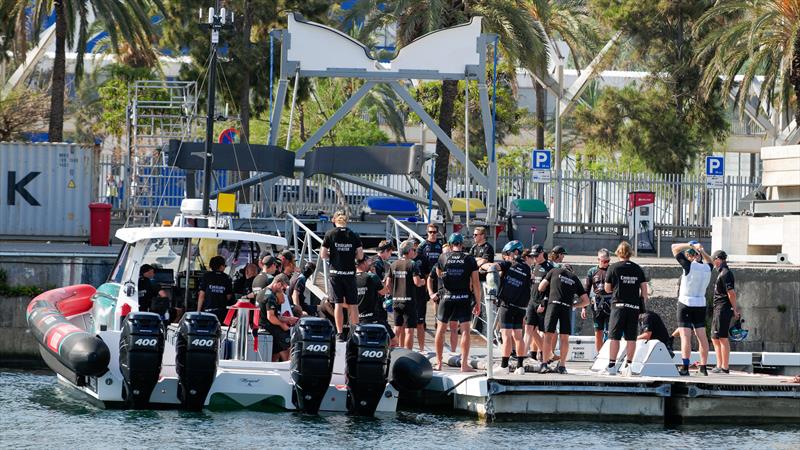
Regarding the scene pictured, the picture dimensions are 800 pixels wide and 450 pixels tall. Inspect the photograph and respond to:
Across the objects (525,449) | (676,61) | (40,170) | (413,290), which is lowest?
(525,449)

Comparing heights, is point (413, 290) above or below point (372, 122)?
below

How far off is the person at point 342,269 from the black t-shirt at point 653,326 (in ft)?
11.8

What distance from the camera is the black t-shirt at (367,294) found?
1858 cm

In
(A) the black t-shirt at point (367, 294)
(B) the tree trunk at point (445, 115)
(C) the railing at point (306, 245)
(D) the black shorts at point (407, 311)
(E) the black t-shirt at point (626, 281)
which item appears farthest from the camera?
(B) the tree trunk at point (445, 115)

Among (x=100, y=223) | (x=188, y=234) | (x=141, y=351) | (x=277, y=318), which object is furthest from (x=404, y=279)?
(x=100, y=223)

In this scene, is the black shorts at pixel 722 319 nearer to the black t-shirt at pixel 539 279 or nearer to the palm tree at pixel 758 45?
the black t-shirt at pixel 539 279

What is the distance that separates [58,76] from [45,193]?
357 centimetres

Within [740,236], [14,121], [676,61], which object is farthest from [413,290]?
[676,61]

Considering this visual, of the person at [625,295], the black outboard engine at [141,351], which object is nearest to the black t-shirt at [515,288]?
the person at [625,295]

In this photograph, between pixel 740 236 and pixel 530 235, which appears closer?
pixel 740 236

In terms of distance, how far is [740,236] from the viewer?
88.4 feet

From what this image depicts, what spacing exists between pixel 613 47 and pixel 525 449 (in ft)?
96.7

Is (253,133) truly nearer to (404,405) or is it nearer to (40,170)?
(40,170)

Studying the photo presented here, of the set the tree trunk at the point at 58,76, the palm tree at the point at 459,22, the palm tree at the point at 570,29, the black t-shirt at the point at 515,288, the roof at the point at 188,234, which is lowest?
the black t-shirt at the point at 515,288
